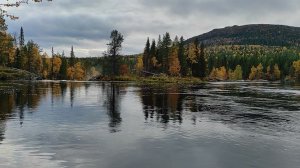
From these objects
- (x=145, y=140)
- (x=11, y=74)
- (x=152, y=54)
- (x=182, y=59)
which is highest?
(x=152, y=54)

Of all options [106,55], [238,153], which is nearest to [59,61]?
[106,55]

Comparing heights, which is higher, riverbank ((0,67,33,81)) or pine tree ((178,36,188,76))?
pine tree ((178,36,188,76))

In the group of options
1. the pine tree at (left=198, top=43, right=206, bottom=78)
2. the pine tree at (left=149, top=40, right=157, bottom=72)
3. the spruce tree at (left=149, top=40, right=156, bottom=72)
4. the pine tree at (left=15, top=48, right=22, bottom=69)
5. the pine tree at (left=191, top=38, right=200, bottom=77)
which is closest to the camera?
the pine tree at (left=198, top=43, right=206, bottom=78)

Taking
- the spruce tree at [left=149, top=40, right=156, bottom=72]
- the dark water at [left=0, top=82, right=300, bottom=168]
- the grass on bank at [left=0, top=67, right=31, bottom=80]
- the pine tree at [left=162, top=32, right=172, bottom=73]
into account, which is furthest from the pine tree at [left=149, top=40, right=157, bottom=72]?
the dark water at [left=0, top=82, right=300, bottom=168]

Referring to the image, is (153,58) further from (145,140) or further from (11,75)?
(145,140)

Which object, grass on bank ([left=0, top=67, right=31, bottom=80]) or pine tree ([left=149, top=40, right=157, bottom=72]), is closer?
grass on bank ([left=0, top=67, right=31, bottom=80])

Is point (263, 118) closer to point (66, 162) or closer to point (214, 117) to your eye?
point (214, 117)

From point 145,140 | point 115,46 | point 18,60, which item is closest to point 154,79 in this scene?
point 115,46

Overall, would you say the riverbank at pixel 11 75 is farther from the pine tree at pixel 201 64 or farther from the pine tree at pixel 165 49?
the pine tree at pixel 201 64

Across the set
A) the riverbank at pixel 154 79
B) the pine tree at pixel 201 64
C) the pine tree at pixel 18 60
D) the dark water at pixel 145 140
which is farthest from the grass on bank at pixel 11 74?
the dark water at pixel 145 140

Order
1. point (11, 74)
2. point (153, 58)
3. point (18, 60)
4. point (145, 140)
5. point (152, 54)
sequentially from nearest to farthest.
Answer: point (145, 140) → point (11, 74) → point (18, 60) → point (153, 58) → point (152, 54)

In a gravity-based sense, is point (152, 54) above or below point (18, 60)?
above

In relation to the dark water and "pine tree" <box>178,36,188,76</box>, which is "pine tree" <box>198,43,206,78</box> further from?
the dark water

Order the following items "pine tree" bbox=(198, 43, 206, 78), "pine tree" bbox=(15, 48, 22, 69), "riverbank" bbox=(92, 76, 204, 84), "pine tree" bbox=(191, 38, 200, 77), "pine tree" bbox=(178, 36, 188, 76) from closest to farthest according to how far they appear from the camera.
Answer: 1. "riverbank" bbox=(92, 76, 204, 84)
2. "pine tree" bbox=(178, 36, 188, 76)
3. "pine tree" bbox=(198, 43, 206, 78)
4. "pine tree" bbox=(191, 38, 200, 77)
5. "pine tree" bbox=(15, 48, 22, 69)
